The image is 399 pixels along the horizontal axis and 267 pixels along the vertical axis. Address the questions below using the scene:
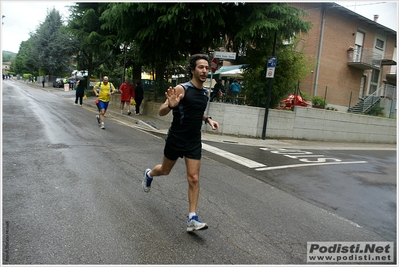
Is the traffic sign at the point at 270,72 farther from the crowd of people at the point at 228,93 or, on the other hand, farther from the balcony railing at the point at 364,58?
the balcony railing at the point at 364,58

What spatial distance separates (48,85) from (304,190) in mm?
48043

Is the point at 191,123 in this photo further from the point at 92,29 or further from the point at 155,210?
the point at 92,29

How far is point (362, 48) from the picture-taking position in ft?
79.9

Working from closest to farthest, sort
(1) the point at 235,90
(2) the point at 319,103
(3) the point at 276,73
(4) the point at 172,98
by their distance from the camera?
(4) the point at 172,98
(3) the point at 276,73
(1) the point at 235,90
(2) the point at 319,103

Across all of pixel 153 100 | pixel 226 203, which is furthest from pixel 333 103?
pixel 226 203

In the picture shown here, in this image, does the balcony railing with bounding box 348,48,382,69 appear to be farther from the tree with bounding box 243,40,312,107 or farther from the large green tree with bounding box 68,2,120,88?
the large green tree with bounding box 68,2,120,88

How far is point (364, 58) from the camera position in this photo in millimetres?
23844

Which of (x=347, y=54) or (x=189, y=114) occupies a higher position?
(x=347, y=54)

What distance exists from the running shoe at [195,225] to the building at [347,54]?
54.3 feet

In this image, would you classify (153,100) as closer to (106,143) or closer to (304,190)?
(106,143)

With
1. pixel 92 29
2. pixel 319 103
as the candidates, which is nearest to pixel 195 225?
pixel 319 103

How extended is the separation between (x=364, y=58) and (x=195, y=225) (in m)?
24.8

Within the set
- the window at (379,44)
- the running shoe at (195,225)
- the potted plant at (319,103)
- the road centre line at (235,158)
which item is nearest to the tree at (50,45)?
the potted plant at (319,103)

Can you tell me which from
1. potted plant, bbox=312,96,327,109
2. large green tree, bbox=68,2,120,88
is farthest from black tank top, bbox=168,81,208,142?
large green tree, bbox=68,2,120,88
